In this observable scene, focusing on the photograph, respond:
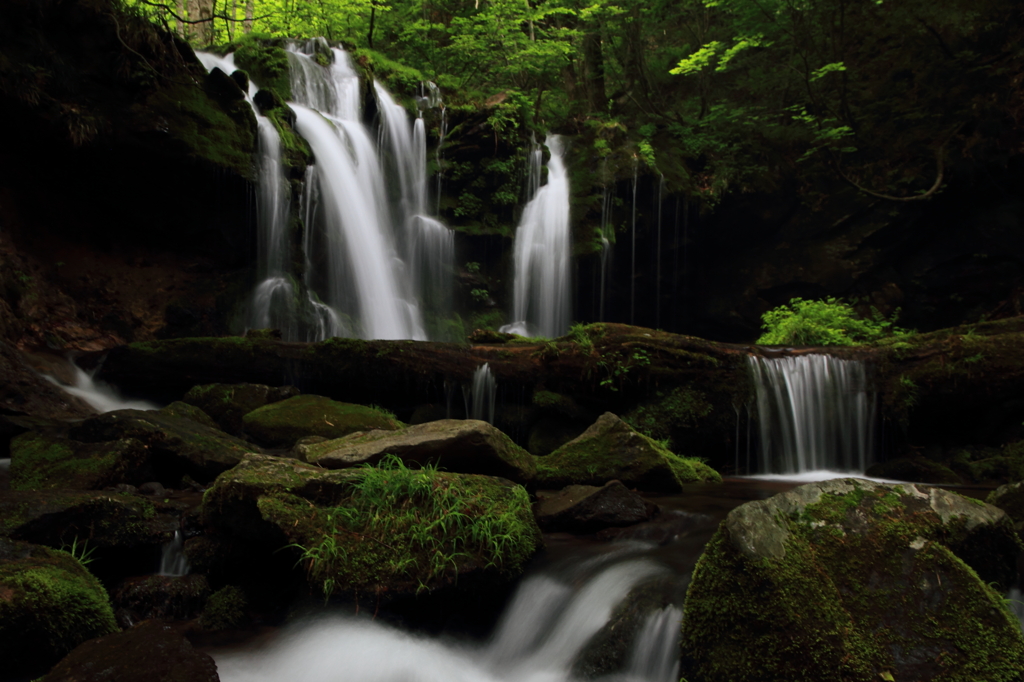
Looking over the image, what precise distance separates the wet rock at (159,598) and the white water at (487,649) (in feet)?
2.03

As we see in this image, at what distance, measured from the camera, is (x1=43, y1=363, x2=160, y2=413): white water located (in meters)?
7.58

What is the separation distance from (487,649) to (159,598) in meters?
1.96

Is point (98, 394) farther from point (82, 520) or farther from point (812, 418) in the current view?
point (812, 418)

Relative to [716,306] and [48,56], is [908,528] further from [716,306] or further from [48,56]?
[716,306]

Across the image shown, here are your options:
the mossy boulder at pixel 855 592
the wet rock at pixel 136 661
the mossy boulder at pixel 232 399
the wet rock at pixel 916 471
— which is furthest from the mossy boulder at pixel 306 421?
the wet rock at pixel 916 471

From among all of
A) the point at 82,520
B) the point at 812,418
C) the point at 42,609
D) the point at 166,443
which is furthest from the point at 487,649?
the point at 812,418

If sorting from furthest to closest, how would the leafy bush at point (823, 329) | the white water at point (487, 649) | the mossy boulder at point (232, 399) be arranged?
1. the leafy bush at point (823, 329)
2. the mossy boulder at point (232, 399)
3. the white water at point (487, 649)

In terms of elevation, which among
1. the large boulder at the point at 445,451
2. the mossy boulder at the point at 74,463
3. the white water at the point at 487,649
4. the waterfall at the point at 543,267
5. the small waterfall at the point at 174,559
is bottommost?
the white water at the point at 487,649

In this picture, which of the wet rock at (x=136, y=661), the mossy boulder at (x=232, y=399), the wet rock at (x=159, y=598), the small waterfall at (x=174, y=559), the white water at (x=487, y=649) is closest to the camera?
the wet rock at (x=136, y=661)

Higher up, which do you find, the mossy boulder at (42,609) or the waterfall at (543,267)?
the waterfall at (543,267)

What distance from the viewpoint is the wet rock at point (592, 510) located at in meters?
4.45

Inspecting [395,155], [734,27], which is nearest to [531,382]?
[395,155]

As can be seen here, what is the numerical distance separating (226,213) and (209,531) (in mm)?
9775

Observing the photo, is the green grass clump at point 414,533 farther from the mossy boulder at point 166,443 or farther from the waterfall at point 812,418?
the waterfall at point 812,418
